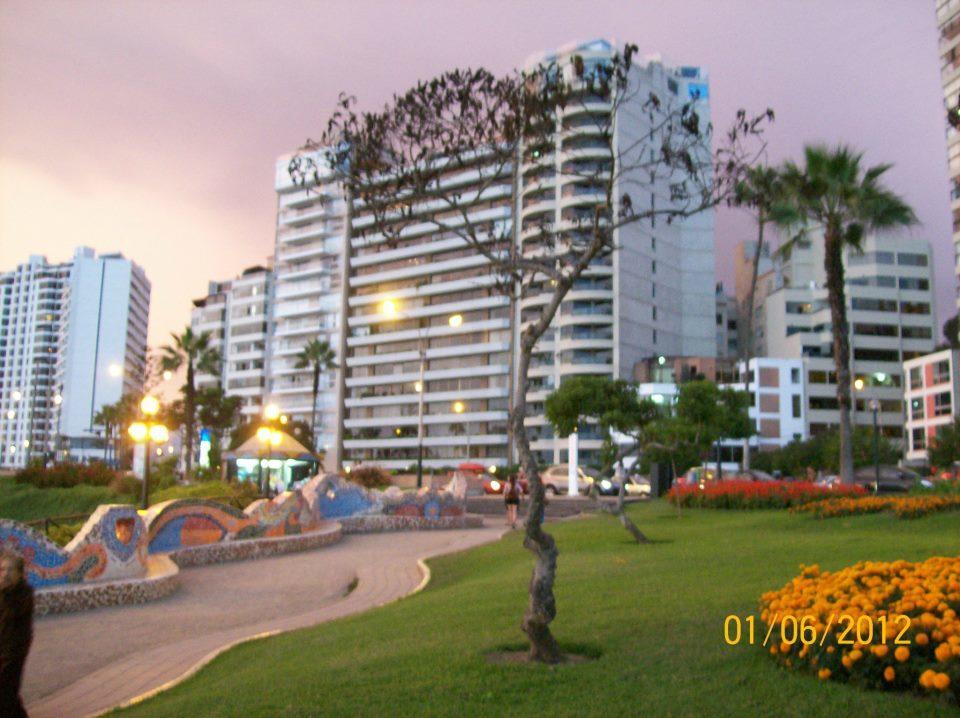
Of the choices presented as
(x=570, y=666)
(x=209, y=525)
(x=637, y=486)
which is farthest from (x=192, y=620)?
(x=637, y=486)

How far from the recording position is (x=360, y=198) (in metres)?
10.8

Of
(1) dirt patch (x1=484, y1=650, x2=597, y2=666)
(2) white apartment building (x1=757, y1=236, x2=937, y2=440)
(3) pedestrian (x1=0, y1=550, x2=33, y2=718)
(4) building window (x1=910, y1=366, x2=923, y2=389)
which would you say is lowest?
(1) dirt patch (x1=484, y1=650, x2=597, y2=666)

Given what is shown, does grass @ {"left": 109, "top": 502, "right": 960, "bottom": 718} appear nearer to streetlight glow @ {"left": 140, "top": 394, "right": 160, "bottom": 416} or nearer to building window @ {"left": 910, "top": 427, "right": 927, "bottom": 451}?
streetlight glow @ {"left": 140, "top": 394, "right": 160, "bottom": 416}

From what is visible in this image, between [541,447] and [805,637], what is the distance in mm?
77820

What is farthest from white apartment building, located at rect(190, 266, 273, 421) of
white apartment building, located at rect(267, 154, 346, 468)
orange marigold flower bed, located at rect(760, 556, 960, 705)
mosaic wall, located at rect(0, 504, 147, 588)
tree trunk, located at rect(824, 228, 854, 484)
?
orange marigold flower bed, located at rect(760, 556, 960, 705)

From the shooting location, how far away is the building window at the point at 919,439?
2980 inches

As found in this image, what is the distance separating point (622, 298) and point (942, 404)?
27.8 metres

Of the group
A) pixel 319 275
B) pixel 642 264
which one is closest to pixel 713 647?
pixel 642 264

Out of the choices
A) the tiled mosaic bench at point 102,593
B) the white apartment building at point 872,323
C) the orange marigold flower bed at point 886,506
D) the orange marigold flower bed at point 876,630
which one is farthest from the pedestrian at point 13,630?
the white apartment building at point 872,323

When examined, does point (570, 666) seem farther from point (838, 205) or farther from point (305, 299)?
point (305, 299)

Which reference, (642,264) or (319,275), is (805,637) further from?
(319,275)

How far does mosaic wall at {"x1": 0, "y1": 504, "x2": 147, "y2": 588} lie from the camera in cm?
1345

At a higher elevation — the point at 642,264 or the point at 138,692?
the point at 642,264

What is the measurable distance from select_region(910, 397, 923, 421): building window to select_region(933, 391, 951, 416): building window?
2.75m
